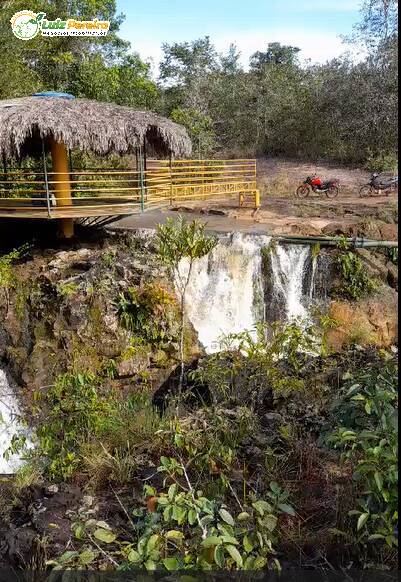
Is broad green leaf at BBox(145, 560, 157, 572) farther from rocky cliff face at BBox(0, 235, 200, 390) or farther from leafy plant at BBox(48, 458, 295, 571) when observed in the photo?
rocky cliff face at BBox(0, 235, 200, 390)

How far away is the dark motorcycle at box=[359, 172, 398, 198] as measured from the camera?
46.8 ft

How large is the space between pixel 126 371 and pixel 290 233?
4.31 metres

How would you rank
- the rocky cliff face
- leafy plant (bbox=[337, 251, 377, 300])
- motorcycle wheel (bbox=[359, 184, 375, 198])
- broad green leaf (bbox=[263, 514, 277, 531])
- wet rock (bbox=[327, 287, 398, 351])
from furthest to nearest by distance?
motorcycle wheel (bbox=[359, 184, 375, 198]) → leafy plant (bbox=[337, 251, 377, 300]) → wet rock (bbox=[327, 287, 398, 351]) → the rocky cliff face → broad green leaf (bbox=[263, 514, 277, 531])

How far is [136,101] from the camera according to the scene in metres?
19.1

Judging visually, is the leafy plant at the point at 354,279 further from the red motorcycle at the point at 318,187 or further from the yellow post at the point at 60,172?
the red motorcycle at the point at 318,187

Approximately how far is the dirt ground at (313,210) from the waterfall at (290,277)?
74cm

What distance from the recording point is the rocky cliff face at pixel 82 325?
7.52m

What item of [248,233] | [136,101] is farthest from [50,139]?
[136,101]

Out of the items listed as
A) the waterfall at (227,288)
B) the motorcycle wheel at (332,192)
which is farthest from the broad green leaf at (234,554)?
the motorcycle wheel at (332,192)

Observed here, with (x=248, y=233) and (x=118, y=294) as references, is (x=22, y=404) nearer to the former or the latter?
(x=118, y=294)

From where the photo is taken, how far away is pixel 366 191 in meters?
15.2

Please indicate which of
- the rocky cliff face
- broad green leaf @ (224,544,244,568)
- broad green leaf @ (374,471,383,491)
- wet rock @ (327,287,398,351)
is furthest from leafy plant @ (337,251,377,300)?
broad green leaf @ (224,544,244,568)

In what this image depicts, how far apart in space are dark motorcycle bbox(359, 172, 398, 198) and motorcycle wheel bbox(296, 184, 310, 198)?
1428mm

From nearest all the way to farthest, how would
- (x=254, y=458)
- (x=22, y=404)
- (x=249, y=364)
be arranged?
(x=254, y=458)
(x=249, y=364)
(x=22, y=404)
